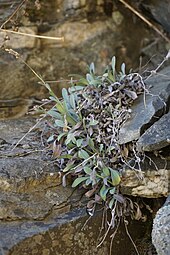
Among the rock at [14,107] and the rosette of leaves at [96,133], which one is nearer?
the rosette of leaves at [96,133]

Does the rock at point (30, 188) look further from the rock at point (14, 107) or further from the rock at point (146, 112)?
the rock at point (14, 107)

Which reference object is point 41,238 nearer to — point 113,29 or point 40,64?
point 40,64

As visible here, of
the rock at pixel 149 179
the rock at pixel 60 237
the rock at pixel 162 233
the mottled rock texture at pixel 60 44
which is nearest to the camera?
the rock at pixel 162 233

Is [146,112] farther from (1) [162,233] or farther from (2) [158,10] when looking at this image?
(2) [158,10]

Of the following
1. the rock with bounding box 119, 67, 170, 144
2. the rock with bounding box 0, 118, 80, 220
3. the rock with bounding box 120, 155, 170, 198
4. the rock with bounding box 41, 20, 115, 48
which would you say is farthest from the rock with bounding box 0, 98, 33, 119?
the rock with bounding box 120, 155, 170, 198

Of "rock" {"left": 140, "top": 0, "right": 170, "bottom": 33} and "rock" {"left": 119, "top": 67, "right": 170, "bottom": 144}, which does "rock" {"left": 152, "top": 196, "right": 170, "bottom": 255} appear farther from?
"rock" {"left": 140, "top": 0, "right": 170, "bottom": 33}

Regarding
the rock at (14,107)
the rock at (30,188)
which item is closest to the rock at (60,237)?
the rock at (30,188)
